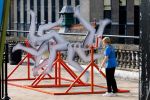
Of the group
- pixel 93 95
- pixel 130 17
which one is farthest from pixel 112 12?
pixel 93 95

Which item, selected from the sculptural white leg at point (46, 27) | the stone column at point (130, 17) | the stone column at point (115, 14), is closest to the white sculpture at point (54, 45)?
the sculptural white leg at point (46, 27)

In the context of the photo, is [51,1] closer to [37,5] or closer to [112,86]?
[37,5]

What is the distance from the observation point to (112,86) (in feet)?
42.1

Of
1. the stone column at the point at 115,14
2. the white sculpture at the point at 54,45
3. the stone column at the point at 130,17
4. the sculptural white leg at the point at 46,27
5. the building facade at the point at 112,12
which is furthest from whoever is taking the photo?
the stone column at the point at 115,14

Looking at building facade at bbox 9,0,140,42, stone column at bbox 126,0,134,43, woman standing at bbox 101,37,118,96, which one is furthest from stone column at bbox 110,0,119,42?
woman standing at bbox 101,37,118,96

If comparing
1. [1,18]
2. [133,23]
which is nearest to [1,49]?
[1,18]

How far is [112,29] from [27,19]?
14.0 metres

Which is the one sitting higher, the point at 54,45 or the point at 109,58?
the point at 54,45

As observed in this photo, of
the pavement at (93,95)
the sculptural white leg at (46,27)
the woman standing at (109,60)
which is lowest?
the pavement at (93,95)

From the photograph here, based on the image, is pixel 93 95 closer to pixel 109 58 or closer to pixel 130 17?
pixel 109 58

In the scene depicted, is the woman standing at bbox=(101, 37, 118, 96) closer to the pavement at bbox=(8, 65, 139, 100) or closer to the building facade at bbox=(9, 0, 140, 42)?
the pavement at bbox=(8, 65, 139, 100)

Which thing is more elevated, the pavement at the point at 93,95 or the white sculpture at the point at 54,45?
the white sculpture at the point at 54,45

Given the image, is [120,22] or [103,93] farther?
[120,22]

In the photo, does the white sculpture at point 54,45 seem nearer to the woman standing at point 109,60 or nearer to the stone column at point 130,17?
the woman standing at point 109,60
